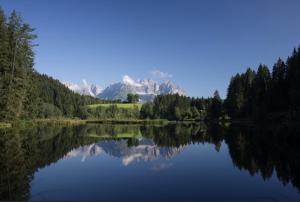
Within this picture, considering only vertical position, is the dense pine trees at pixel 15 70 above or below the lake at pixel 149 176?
above

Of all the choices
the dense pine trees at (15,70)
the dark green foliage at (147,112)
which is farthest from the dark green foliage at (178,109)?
the dense pine trees at (15,70)

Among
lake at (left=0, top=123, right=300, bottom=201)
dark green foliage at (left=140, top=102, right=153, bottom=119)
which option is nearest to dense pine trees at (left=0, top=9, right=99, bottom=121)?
lake at (left=0, top=123, right=300, bottom=201)

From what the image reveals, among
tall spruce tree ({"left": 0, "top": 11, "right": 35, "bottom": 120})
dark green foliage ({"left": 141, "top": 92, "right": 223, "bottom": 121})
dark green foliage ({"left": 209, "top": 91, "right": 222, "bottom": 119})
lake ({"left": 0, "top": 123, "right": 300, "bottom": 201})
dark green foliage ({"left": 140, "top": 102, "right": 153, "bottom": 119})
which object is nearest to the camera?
lake ({"left": 0, "top": 123, "right": 300, "bottom": 201})

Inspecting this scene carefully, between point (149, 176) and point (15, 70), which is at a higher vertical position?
point (15, 70)

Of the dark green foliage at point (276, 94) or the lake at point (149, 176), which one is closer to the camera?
the lake at point (149, 176)

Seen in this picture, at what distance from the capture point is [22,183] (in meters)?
15.1

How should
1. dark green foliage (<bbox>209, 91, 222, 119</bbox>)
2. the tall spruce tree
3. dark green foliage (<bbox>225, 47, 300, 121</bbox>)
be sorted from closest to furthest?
the tall spruce tree
dark green foliage (<bbox>225, 47, 300, 121</bbox>)
dark green foliage (<bbox>209, 91, 222, 119</bbox>)

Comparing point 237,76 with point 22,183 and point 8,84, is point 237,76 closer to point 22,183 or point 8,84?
point 8,84

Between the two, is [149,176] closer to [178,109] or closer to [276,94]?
[276,94]

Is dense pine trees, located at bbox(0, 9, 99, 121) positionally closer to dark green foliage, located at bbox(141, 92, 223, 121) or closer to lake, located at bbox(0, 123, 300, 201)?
lake, located at bbox(0, 123, 300, 201)

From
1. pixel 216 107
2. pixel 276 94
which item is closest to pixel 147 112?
pixel 216 107

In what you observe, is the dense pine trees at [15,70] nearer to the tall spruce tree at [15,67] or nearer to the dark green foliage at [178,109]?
the tall spruce tree at [15,67]

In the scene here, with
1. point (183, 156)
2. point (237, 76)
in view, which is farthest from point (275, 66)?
point (183, 156)

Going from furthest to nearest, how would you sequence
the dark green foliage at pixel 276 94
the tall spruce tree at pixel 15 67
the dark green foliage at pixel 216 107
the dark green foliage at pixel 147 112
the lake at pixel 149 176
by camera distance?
the dark green foliage at pixel 147 112 < the dark green foliage at pixel 216 107 < the dark green foliage at pixel 276 94 < the tall spruce tree at pixel 15 67 < the lake at pixel 149 176
